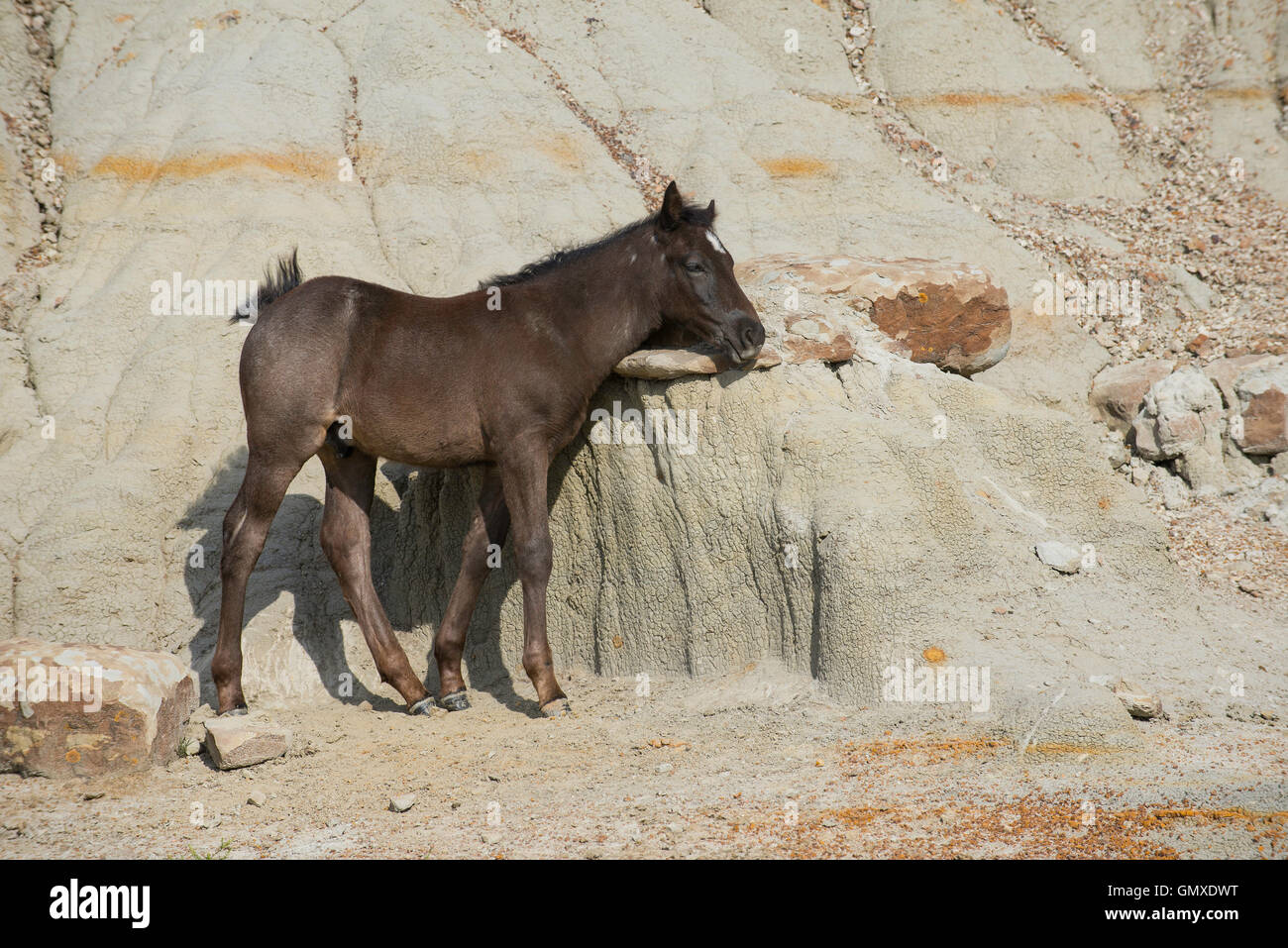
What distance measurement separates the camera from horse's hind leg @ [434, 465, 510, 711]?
8.13 metres

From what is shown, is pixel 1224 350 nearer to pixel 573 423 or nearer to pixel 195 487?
pixel 573 423

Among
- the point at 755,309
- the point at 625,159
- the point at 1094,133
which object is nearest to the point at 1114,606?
the point at 755,309

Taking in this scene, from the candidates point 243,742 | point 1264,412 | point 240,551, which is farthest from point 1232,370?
point 243,742

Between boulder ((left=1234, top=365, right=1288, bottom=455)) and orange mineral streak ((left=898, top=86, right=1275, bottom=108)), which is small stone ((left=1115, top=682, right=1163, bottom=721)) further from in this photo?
orange mineral streak ((left=898, top=86, right=1275, bottom=108))

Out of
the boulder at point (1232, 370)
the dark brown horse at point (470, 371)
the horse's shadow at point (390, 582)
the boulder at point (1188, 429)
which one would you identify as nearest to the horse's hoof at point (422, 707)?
the dark brown horse at point (470, 371)

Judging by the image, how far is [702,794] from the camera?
5.59 meters

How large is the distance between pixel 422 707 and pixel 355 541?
1.36 metres

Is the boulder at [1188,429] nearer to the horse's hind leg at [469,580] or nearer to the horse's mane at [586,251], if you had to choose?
the horse's mane at [586,251]

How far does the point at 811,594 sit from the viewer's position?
23.3ft

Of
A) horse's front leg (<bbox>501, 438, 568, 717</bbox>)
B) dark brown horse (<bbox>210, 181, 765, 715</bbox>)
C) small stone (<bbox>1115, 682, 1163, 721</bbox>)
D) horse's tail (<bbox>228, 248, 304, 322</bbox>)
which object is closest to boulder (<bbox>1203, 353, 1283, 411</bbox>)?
small stone (<bbox>1115, 682, 1163, 721</bbox>)

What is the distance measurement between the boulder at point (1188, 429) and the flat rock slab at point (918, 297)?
3178 millimetres

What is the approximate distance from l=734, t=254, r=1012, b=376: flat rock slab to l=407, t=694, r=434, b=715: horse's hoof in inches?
150

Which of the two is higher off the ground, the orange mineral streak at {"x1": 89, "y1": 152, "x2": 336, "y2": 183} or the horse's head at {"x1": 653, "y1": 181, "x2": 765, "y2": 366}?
the orange mineral streak at {"x1": 89, "y1": 152, "x2": 336, "y2": 183}

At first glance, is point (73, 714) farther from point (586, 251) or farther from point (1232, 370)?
point (1232, 370)
